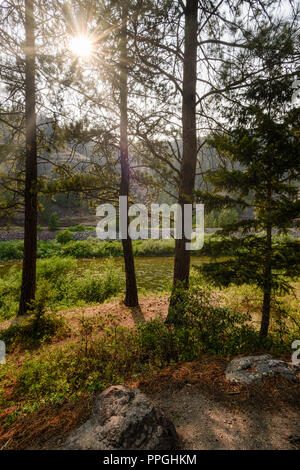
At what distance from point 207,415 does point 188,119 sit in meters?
4.79

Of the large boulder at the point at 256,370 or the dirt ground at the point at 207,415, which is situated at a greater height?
the large boulder at the point at 256,370

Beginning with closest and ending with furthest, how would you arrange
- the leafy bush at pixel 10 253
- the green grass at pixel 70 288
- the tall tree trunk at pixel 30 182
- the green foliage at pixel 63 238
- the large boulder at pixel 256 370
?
the large boulder at pixel 256 370 < the tall tree trunk at pixel 30 182 < the green grass at pixel 70 288 < the leafy bush at pixel 10 253 < the green foliage at pixel 63 238

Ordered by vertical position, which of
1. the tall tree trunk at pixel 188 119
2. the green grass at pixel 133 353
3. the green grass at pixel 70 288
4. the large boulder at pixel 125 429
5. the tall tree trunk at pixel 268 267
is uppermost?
the tall tree trunk at pixel 188 119

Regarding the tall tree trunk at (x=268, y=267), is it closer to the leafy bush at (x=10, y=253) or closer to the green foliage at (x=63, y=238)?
the leafy bush at (x=10, y=253)

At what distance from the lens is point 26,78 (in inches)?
232

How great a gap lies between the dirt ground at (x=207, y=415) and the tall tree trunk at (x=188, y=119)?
1.74m

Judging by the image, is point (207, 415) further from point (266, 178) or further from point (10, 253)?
point (10, 253)

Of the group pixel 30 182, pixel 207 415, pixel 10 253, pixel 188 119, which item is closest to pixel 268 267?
pixel 207 415

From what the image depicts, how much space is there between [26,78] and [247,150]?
628 centimetres

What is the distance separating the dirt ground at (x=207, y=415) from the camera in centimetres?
175

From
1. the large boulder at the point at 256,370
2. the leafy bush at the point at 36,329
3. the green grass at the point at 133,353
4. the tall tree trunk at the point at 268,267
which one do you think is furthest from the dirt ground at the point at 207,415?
the leafy bush at the point at 36,329

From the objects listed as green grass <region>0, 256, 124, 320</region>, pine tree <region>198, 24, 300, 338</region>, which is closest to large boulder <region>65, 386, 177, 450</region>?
pine tree <region>198, 24, 300, 338</region>

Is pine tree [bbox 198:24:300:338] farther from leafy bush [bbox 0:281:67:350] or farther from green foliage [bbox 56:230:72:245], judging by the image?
green foliage [bbox 56:230:72:245]

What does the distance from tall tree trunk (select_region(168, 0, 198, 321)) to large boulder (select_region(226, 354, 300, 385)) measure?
5.37 feet
